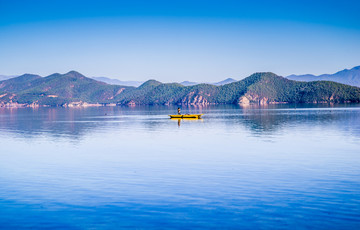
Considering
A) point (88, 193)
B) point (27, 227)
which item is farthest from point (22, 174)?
point (27, 227)

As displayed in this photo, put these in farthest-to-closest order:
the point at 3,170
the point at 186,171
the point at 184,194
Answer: the point at 3,170, the point at 186,171, the point at 184,194

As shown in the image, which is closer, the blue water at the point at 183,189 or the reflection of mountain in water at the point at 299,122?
the blue water at the point at 183,189

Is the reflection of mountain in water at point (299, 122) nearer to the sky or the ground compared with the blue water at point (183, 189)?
nearer to the sky

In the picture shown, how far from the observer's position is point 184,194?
2102cm

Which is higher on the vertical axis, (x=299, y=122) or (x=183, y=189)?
(x=299, y=122)

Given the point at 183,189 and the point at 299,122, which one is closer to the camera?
the point at 183,189

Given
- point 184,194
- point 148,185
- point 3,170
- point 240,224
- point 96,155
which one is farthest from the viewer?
point 96,155

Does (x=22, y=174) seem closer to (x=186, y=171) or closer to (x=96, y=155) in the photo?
(x=96, y=155)

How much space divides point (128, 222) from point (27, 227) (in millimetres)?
4692

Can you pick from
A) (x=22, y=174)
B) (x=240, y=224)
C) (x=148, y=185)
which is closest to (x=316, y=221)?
(x=240, y=224)

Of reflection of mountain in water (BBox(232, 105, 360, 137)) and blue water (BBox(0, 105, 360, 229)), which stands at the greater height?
reflection of mountain in water (BBox(232, 105, 360, 137))

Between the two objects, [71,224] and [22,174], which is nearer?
[71,224]

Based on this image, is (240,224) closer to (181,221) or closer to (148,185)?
(181,221)

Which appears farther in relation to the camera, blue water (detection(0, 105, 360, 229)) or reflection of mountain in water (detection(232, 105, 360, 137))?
reflection of mountain in water (detection(232, 105, 360, 137))
